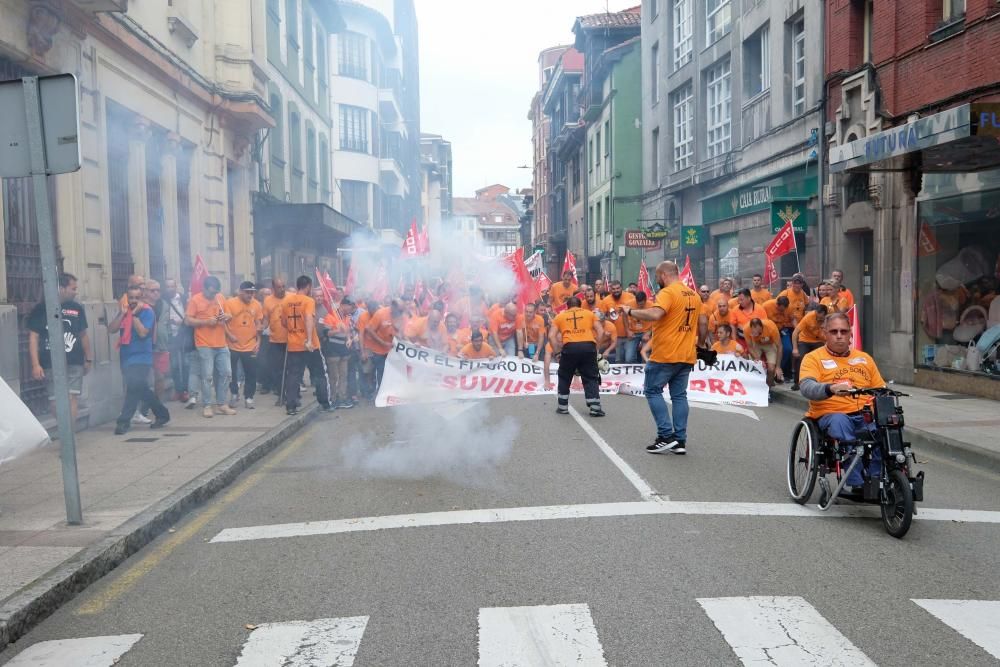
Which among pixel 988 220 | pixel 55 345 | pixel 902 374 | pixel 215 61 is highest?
pixel 215 61

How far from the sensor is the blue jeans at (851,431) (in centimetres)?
623

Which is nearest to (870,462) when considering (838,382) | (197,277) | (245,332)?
(838,382)

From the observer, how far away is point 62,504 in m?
6.77

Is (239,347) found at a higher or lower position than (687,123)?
lower

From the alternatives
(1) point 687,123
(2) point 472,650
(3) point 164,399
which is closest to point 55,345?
(2) point 472,650

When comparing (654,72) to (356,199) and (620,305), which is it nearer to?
(356,199)

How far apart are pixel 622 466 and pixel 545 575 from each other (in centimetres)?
332

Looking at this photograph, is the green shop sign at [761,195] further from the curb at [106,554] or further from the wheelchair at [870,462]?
the curb at [106,554]

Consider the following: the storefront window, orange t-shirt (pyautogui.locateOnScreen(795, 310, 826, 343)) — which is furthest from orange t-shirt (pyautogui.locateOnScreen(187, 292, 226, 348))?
the storefront window

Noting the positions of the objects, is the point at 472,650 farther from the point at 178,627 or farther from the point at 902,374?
the point at 902,374

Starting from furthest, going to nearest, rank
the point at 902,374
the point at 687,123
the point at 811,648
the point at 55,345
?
the point at 687,123
the point at 902,374
the point at 55,345
the point at 811,648

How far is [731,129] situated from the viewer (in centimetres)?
2467

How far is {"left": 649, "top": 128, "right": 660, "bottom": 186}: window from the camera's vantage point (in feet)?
106

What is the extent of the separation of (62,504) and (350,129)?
3531 centimetres
